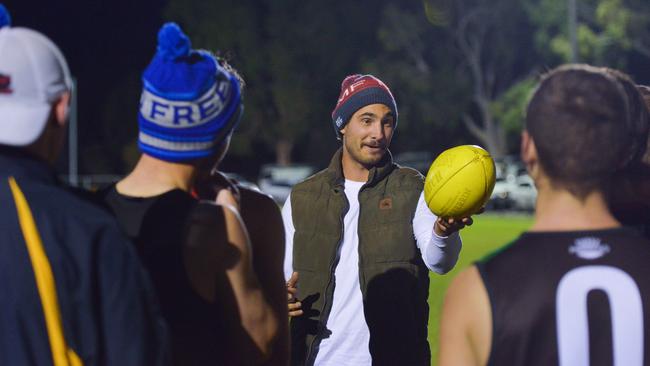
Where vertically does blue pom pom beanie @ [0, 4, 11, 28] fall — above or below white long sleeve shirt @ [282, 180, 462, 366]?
above

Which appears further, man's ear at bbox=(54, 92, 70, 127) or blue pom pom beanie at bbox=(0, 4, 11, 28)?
blue pom pom beanie at bbox=(0, 4, 11, 28)

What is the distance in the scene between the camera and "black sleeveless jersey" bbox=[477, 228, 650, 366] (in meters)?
2.66

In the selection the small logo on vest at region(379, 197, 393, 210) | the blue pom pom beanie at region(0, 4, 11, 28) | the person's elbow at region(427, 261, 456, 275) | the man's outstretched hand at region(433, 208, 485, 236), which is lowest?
the person's elbow at region(427, 261, 456, 275)

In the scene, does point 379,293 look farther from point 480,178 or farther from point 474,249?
point 474,249

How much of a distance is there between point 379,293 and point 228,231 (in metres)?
1.99

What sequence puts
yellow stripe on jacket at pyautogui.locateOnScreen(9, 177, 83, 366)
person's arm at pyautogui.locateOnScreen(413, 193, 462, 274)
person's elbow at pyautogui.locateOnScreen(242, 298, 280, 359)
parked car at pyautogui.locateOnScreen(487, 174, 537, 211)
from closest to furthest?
yellow stripe on jacket at pyautogui.locateOnScreen(9, 177, 83, 366) → person's elbow at pyautogui.locateOnScreen(242, 298, 280, 359) → person's arm at pyautogui.locateOnScreen(413, 193, 462, 274) → parked car at pyautogui.locateOnScreen(487, 174, 537, 211)

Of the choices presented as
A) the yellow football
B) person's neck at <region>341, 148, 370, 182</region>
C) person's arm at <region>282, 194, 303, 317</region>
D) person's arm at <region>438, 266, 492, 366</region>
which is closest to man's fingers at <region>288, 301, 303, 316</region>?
person's arm at <region>282, 194, 303, 317</region>

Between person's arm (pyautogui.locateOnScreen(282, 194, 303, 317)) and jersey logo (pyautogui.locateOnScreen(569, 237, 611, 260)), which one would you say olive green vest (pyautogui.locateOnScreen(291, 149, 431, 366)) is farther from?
jersey logo (pyautogui.locateOnScreen(569, 237, 611, 260))

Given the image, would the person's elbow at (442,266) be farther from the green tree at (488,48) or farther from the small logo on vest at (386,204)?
the green tree at (488,48)

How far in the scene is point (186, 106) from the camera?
2.93 metres

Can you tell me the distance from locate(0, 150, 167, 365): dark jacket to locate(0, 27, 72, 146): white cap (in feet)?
0.75

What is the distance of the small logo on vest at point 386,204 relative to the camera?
192 inches

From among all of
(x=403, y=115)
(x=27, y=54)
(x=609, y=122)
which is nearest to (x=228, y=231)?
(x=27, y=54)

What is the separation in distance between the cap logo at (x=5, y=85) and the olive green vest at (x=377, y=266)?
2437 millimetres
